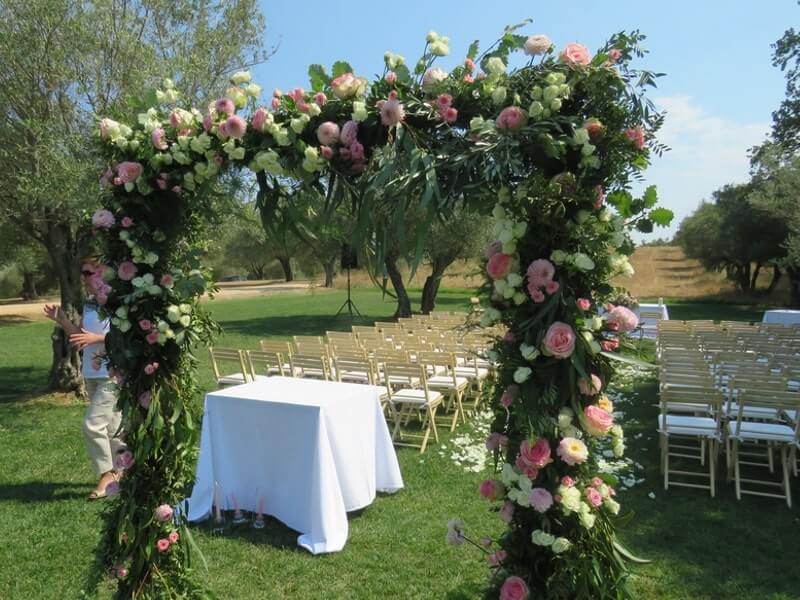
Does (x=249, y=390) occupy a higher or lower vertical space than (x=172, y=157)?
lower

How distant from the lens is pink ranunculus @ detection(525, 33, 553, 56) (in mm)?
2348

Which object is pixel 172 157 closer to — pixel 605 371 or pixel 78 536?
pixel 605 371

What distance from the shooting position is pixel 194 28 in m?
9.13

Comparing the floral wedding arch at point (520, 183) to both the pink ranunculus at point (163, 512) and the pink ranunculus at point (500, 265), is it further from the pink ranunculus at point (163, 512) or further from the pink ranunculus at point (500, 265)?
the pink ranunculus at point (163, 512)

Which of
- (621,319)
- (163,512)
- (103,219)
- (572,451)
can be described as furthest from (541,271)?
(163,512)

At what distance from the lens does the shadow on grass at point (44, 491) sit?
17.4 feet

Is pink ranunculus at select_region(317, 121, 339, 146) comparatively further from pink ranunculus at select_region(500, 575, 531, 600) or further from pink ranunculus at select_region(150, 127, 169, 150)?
pink ranunculus at select_region(500, 575, 531, 600)

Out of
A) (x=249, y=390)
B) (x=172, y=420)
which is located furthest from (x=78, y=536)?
(x=172, y=420)

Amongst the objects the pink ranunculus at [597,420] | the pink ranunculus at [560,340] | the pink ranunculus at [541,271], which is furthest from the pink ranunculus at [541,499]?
the pink ranunculus at [541,271]

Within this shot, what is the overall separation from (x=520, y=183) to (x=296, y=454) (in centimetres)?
304

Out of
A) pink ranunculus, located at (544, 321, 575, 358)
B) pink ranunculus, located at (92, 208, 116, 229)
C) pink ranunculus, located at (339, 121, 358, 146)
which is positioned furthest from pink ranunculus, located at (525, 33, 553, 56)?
pink ranunculus, located at (92, 208, 116, 229)

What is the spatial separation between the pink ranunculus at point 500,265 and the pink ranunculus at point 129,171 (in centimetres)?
183

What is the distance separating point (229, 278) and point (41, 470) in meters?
62.2

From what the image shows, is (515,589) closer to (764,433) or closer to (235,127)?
(235,127)
